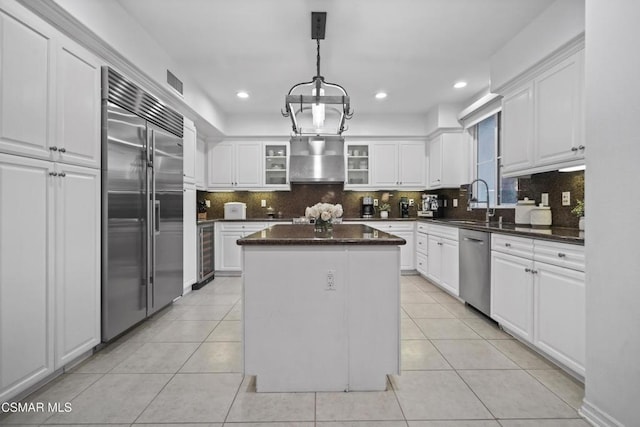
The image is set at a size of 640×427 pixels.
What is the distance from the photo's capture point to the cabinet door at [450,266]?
150 inches

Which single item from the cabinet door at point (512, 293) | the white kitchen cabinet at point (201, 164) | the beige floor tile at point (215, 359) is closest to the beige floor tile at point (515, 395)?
the cabinet door at point (512, 293)

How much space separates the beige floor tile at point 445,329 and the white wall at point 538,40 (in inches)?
92.9

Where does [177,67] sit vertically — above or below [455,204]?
above

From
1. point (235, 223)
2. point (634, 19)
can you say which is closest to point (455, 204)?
point (235, 223)

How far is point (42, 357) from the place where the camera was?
75.0 inches

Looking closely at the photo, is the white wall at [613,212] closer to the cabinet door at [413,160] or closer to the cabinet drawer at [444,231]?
the cabinet drawer at [444,231]

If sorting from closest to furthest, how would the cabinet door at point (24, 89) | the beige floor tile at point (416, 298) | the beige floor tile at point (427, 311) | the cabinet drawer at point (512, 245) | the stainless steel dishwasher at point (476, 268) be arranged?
1. the cabinet door at point (24, 89)
2. the cabinet drawer at point (512, 245)
3. the stainless steel dishwasher at point (476, 268)
4. the beige floor tile at point (427, 311)
5. the beige floor tile at point (416, 298)

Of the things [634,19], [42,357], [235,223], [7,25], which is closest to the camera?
[634,19]

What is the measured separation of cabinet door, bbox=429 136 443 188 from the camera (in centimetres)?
514

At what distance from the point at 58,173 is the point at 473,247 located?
11.5ft

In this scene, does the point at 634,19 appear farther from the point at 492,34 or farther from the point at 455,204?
the point at 455,204

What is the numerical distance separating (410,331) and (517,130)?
2.12 m

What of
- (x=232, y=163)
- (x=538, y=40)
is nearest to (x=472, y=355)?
(x=538, y=40)

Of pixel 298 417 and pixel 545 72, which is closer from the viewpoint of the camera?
pixel 298 417
